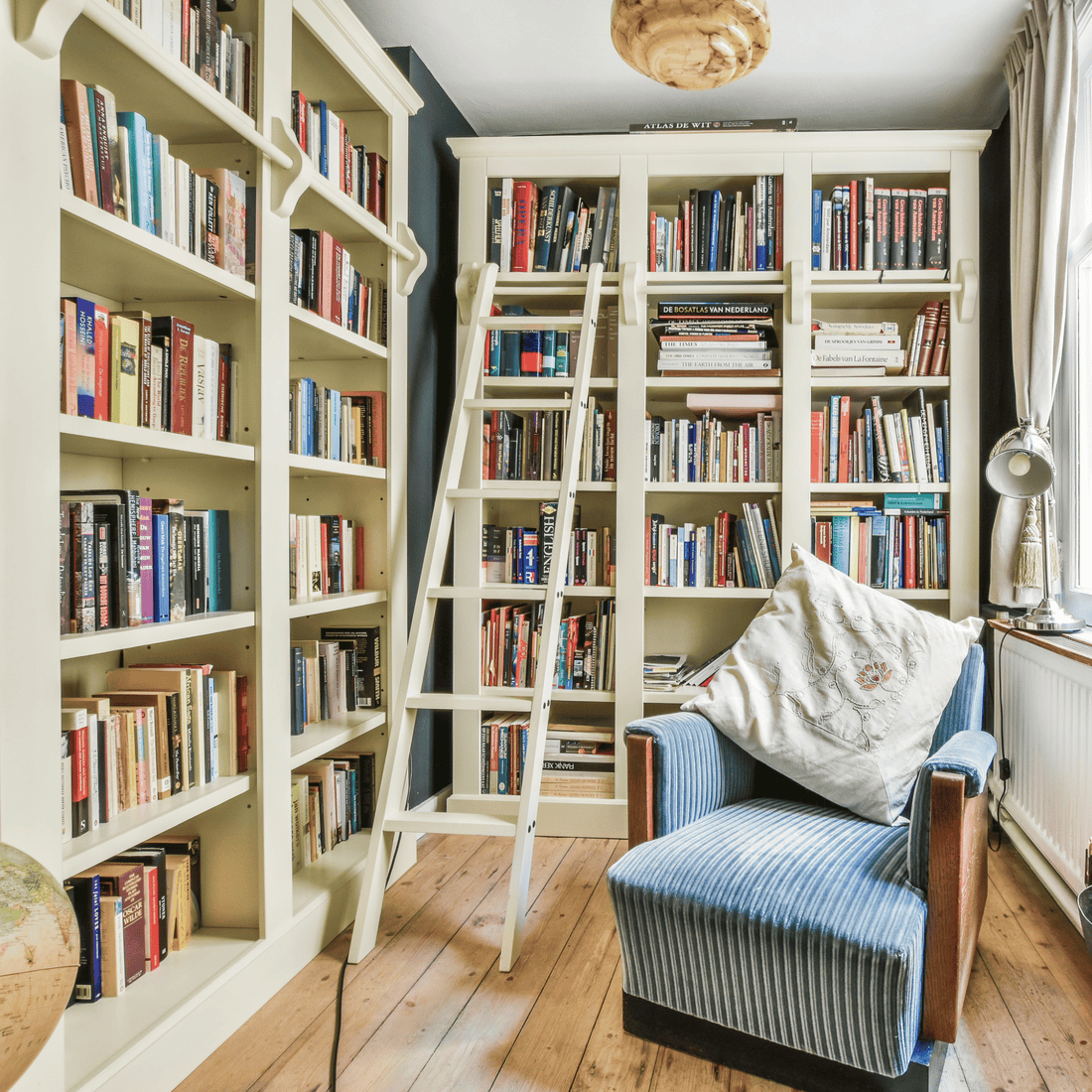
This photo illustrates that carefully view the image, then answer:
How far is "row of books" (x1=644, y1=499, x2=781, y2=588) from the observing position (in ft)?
9.27

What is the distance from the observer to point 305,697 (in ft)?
7.27

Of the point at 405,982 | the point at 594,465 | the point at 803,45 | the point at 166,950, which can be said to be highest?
the point at 803,45

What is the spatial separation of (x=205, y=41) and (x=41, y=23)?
0.57 metres

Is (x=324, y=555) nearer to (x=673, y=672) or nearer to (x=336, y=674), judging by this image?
(x=336, y=674)

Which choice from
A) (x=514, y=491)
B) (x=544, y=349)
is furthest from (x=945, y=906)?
(x=544, y=349)

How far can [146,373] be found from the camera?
5.23 ft

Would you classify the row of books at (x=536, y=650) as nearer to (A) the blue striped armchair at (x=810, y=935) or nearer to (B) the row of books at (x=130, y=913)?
(A) the blue striped armchair at (x=810, y=935)

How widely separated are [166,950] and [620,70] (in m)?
2.75

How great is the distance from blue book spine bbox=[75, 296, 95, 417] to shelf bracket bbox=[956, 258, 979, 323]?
248 centimetres

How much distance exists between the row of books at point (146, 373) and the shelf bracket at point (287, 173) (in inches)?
13.4

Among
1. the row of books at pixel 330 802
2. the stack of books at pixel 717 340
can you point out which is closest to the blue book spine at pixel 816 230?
the stack of books at pixel 717 340

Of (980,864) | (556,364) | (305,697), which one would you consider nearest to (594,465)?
(556,364)

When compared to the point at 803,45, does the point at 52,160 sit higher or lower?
lower

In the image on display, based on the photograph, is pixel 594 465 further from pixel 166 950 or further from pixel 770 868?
pixel 166 950
